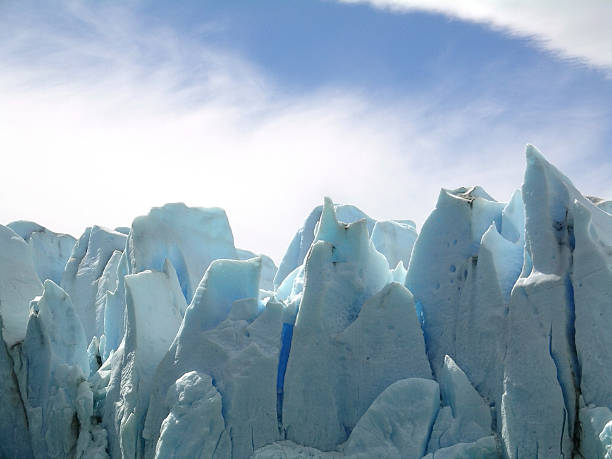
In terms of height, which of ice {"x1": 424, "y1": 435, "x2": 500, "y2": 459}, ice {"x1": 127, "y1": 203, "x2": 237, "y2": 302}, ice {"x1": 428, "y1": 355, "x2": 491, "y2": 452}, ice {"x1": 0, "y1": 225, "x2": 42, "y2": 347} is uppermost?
ice {"x1": 127, "y1": 203, "x2": 237, "y2": 302}

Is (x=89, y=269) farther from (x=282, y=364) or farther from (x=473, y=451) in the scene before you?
(x=473, y=451)

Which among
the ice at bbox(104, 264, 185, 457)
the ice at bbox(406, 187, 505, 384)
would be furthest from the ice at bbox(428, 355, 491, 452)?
the ice at bbox(104, 264, 185, 457)

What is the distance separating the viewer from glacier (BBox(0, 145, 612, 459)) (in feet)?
26.9

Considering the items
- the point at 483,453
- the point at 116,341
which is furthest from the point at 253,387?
the point at 116,341

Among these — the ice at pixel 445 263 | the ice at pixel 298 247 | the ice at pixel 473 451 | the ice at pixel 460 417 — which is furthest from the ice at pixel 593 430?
the ice at pixel 298 247

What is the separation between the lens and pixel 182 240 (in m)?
14.1

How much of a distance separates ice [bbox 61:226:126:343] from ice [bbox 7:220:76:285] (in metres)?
2.34

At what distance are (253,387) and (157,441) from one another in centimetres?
164

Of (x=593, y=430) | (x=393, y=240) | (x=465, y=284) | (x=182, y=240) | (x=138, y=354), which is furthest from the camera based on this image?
(x=393, y=240)

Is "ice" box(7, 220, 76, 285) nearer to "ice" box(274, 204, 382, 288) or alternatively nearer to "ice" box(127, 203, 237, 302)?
"ice" box(274, 204, 382, 288)

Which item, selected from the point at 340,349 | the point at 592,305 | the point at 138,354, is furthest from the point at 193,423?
the point at 592,305

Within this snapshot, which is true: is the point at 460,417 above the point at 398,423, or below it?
above

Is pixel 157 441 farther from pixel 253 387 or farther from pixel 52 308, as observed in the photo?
pixel 52 308

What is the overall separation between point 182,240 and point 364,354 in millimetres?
5859
